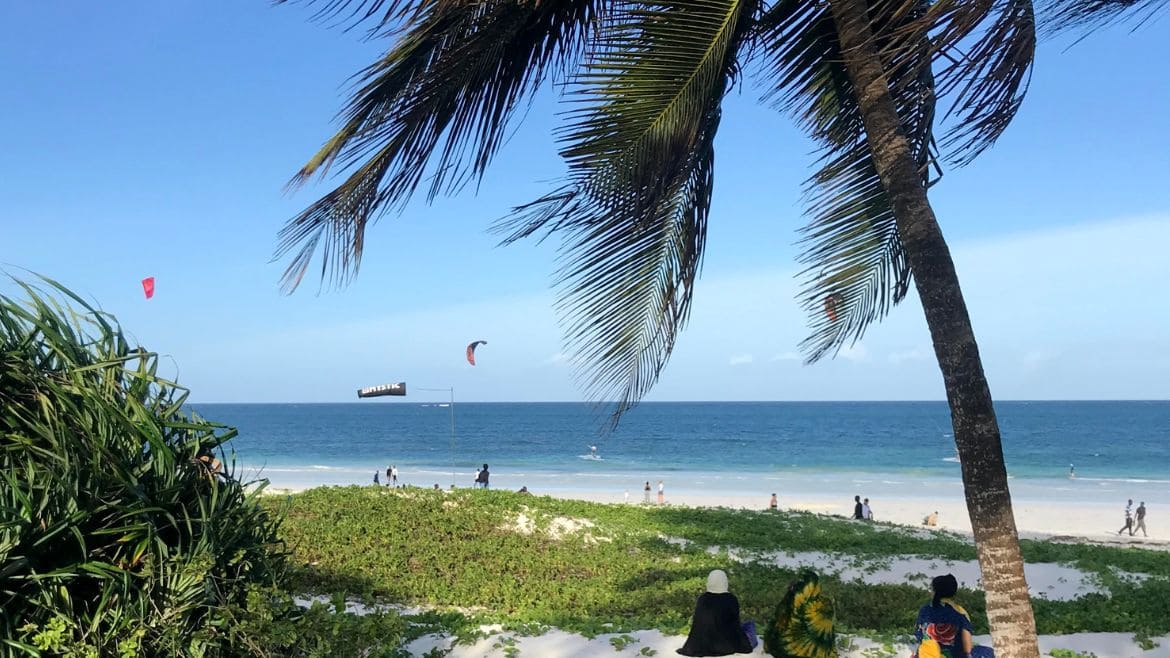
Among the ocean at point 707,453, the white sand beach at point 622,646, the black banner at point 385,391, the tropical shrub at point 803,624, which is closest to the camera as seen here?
the tropical shrub at point 803,624

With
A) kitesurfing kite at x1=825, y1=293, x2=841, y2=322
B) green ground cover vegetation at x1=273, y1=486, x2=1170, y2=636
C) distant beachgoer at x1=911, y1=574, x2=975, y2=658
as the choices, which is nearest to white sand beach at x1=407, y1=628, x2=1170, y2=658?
green ground cover vegetation at x1=273, y1=486, x2=1170, y2=636

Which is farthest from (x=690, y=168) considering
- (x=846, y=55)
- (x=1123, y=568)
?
(x=1123, y=568)

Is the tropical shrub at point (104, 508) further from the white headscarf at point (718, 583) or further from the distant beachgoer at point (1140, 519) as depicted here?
the distant beachgoer at point (1140, 519)

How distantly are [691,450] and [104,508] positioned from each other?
6928cm

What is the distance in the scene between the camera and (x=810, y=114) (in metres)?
5.91

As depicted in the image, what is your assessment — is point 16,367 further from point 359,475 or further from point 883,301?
point 359,475

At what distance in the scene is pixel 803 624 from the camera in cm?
571

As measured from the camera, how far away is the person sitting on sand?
18.7 ft

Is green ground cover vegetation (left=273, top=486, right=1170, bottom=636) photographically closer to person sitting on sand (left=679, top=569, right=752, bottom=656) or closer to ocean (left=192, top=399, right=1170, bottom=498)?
person sitting on sand (left=679, top=569, right=752, bottom=656)

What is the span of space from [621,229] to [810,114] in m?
1.85

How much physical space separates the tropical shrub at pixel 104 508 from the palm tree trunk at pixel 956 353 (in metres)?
3.15

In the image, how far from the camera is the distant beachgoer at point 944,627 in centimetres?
526

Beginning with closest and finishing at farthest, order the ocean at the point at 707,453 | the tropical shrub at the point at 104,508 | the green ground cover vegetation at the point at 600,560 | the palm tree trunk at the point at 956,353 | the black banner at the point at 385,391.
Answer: the tropical shrub at the point at 104,508
the palm tree trunk at the point at 956,353
the green ground cover vegetation at the point at 600,560
the black banner at the point at 385,391
the ocean at the point at 707,453

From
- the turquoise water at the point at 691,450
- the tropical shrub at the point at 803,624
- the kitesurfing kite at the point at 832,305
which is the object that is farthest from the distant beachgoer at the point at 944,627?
the turquoise water at the point at 691,450
